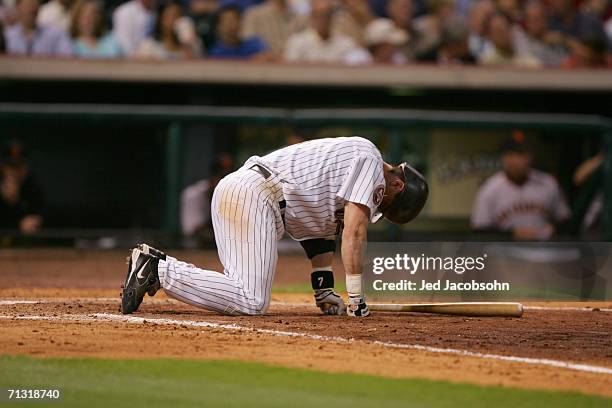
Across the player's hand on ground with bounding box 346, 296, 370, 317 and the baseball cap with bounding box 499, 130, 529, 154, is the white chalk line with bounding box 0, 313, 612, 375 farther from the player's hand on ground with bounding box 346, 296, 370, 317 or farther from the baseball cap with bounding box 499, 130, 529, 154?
the baseball cap with bounding box 499, 130, 529, 154

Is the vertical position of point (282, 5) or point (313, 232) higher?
point (282, 5)

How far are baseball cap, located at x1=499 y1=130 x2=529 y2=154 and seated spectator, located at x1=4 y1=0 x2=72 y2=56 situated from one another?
4.93 meters

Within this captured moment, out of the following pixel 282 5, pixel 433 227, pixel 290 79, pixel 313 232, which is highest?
pixel 282 5

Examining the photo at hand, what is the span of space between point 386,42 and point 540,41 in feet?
6.41

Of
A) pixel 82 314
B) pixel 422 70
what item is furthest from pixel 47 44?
pixel 82 314

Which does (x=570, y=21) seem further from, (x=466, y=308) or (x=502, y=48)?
(x=466, y=308)

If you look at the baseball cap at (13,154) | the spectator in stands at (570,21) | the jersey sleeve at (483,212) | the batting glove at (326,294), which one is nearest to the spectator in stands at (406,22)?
the spectator in stands at (570,21)

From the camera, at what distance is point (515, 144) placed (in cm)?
1083

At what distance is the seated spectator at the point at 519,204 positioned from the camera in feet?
35.0

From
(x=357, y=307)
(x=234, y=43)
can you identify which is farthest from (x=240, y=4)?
(x=357, y=307)

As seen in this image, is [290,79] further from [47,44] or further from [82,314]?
[82,314]

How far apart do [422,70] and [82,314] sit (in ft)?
22.7

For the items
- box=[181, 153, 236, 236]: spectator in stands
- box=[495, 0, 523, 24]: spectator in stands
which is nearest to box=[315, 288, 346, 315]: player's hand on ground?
box=[181, 153, 236, 236]: spectator in stands

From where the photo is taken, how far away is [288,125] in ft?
35.6
